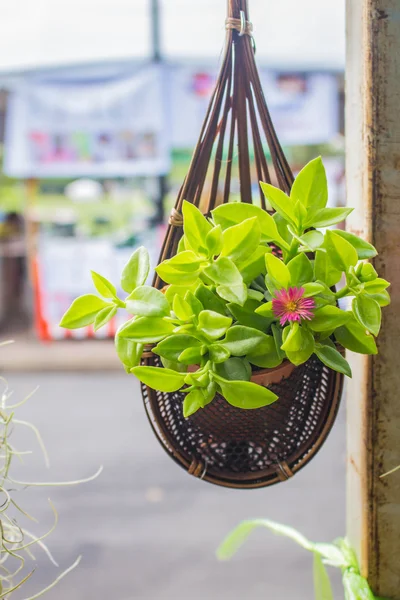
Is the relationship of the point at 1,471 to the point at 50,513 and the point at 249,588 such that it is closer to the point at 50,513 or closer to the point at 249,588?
the point at 249,588

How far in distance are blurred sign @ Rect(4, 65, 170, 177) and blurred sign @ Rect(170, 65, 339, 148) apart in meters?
0.15

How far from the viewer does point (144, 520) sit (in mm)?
2301

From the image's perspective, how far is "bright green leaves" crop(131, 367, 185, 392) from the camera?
53 centimetres

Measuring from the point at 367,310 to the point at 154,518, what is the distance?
201cm

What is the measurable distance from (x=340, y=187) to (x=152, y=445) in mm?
3075

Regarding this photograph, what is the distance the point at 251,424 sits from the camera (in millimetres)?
612

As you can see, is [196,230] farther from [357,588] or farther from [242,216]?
[357,588]

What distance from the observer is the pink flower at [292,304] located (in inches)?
20.1

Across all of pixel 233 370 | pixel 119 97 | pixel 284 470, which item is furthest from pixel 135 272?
pixel 119 97

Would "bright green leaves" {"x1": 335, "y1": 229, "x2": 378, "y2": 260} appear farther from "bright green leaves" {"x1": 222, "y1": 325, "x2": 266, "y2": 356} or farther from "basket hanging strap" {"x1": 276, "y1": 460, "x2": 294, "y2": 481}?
"basket hanging strap" {"x1": 276, "y1": 460, "x2": 294, "y2": 481}

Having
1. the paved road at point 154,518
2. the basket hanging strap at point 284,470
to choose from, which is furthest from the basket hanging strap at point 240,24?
the paved road at point 154,518

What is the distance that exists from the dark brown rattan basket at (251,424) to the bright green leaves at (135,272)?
2.4 inches

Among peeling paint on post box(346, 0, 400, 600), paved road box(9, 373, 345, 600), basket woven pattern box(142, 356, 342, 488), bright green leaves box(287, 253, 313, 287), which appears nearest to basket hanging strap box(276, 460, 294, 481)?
basket woven pattern box(142, 356, 342, 488)

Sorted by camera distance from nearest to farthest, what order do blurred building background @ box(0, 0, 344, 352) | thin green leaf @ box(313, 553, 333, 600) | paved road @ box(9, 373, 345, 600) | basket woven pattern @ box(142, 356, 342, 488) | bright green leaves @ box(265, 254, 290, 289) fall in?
bright green leaves @ box(265, 254, 290, 289) → basket woven pattern @ box(142, 356, 342, 488) → thin green leaf @ box(313, 553, 333, 600) → paved road @ box(9, 373, 345, 600) → blurred building background @ box(0, 0, 344, 352)
